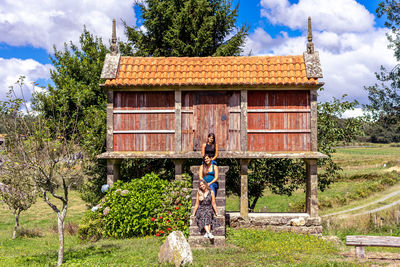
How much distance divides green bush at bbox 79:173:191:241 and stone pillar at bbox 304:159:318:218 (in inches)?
170

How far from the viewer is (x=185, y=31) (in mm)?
19844

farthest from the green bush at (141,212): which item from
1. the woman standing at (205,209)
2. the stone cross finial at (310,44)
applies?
the stone cross finial at (310,44)

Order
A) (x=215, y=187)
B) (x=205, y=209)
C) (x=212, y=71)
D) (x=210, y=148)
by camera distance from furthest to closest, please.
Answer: (x=212, y=71) → (x=210, y=148) → (x=215, y=187) → (x=205, y=209)

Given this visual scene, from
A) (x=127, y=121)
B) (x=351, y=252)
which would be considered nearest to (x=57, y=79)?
(x=127, y=121)

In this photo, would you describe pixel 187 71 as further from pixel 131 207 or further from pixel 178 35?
pixel 178 35

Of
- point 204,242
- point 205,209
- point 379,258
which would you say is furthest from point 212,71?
point 379,258

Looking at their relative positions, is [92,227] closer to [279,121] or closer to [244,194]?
[244,194]

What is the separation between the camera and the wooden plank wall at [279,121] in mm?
12773

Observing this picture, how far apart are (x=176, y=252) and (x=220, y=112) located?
595 centimetres

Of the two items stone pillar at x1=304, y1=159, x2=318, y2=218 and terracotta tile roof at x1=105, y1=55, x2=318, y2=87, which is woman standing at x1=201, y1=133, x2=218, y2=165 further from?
stone pillar at x1=304, y1=159, x2=318, y2=218

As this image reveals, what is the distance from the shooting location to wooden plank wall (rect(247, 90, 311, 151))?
41.9ft

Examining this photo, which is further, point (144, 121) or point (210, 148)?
point (144, 121)

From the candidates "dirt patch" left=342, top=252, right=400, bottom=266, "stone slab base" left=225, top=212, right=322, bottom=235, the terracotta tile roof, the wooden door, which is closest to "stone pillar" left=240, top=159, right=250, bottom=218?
"stone slab base" left=225, top=212, right=322, bottom=235

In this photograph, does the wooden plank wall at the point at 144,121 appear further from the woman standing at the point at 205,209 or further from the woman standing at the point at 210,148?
the woman standing at the point at 205,209
